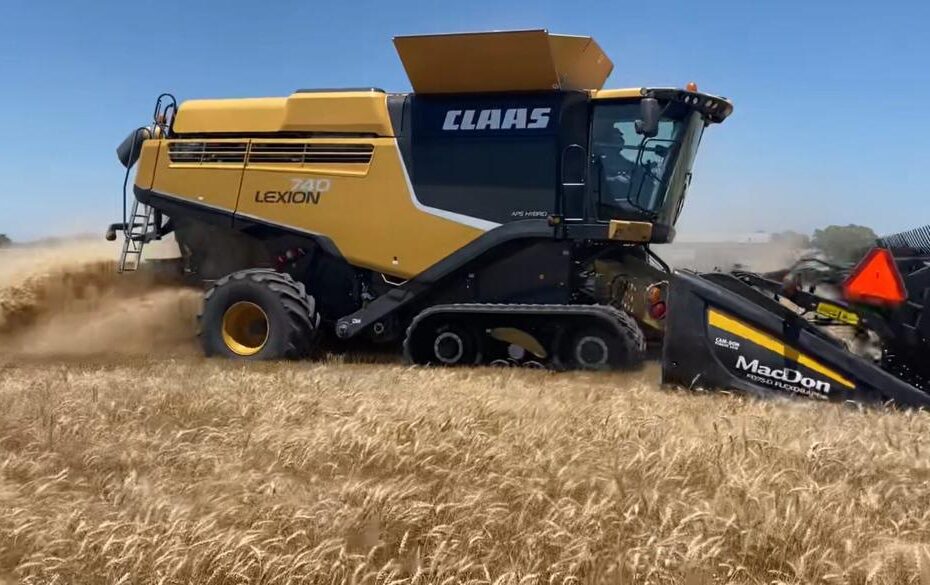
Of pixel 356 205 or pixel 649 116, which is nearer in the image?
pixel 649 116

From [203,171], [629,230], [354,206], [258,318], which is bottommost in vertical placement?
[258,318]

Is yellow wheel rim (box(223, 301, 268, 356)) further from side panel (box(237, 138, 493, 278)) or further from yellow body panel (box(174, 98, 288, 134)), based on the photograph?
yellow body panel (box(174, 98, 288, 134))

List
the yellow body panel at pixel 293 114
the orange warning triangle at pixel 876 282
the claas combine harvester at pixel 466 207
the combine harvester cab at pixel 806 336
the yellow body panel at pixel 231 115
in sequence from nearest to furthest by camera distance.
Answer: the combine harvester cab at pixel 806 336 → the orange warning triangle at pixel 876 282 → the claas combine harvester at pixel 466 207 → the yellow body panel at pixel 293 114 → the yellow body panel at pixel 231 115

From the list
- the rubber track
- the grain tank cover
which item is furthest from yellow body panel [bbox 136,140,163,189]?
the rubber track

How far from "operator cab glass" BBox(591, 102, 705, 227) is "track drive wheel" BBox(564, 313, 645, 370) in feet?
3.58

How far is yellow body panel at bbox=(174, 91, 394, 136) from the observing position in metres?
8.81

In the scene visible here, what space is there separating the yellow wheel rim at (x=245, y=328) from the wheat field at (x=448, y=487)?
2941 mm

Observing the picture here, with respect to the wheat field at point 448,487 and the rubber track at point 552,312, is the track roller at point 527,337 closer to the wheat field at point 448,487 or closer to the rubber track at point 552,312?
the rubber track at point 552,312

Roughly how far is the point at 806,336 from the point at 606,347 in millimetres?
2238

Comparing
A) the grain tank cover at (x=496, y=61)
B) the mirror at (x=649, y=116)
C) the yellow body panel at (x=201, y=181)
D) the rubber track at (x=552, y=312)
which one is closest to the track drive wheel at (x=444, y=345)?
the rubber track at (x=552, y=312)

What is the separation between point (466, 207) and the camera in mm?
8375

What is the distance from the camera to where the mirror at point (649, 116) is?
24.8 ft

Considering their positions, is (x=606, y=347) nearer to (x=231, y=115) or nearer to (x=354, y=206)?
(x=354, y=206)

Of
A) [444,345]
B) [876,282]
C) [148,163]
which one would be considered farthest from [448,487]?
[148,163]
